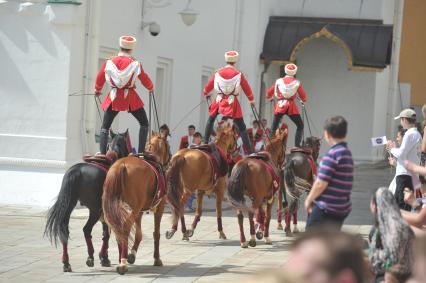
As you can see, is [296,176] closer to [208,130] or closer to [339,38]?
[208,130]

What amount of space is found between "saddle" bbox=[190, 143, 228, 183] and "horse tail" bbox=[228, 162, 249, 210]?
1.88 ft

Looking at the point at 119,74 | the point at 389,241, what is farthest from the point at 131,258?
the point at 389,241

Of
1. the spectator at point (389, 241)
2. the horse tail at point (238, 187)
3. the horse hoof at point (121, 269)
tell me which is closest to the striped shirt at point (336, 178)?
the spectator at point (389, 241)

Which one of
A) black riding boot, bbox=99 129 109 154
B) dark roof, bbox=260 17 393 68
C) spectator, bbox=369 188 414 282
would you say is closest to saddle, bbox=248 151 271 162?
black riding boot, bbox=99 129 109 154

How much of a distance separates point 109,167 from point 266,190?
9.69ft

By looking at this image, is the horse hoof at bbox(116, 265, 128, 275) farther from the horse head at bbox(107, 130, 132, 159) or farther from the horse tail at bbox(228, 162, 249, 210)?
the horse tail at bbox(228, 162, 249, 210)

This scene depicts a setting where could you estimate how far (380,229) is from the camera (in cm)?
691

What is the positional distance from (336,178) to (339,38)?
2063cm

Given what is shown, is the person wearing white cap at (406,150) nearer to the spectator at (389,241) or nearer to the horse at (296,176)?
the horse at (296,176)

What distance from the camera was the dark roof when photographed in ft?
93.4

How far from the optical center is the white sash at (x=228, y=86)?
47.9ft

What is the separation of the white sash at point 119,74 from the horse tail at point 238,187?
1.98m

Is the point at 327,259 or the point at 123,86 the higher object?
the point at 123,86

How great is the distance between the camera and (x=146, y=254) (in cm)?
1265
